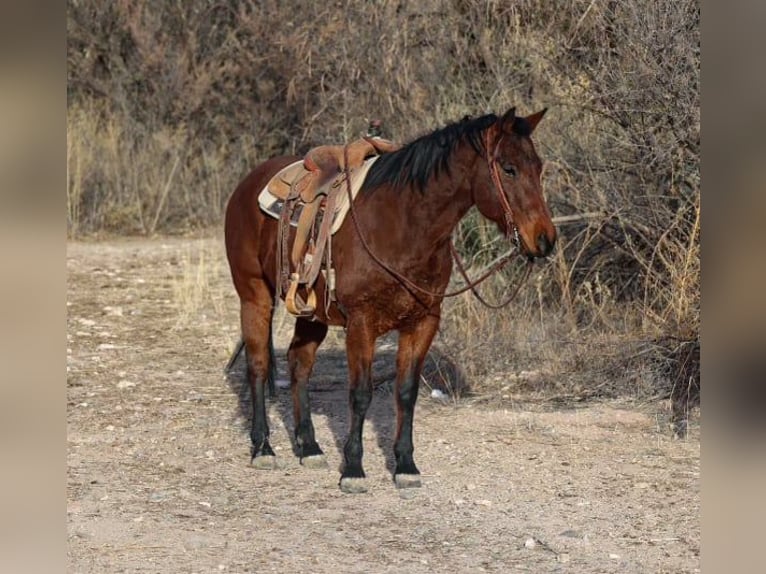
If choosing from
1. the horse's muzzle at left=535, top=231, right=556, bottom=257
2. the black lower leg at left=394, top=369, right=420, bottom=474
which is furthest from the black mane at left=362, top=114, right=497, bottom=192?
the black lower leg at left=394, top=369, right=420, bottom=474

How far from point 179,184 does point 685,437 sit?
1021cm

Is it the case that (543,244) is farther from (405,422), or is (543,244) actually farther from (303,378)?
(303,378)

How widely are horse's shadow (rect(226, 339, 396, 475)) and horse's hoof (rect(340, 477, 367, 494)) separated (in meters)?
0.43

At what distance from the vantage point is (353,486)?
6387mm

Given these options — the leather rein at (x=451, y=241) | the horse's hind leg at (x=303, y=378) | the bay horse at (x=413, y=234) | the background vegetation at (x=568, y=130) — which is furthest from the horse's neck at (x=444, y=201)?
the background vegetation at (x=568, y=130)

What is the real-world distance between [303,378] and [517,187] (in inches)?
82.3

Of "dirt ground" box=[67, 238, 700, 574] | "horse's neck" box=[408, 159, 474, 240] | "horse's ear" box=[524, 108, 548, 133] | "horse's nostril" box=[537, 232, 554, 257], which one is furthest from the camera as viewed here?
"horse's neck" box=[408, 159, 474, 240]

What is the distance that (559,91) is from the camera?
948 cm

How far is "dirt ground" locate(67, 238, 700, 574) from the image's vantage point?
5.43m

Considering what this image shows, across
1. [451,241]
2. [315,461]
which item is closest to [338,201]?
[451,241]

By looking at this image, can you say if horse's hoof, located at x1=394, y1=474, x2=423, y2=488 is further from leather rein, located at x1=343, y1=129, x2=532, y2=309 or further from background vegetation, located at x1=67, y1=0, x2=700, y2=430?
background vegetation, located at x1=67, y1=0, x2=700, y2=430

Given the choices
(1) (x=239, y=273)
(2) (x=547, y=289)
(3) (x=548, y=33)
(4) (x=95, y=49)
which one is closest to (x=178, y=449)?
(1) (x=239, y=273)

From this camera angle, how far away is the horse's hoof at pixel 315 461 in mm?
6918

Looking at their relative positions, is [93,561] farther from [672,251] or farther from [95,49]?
[95,49]
